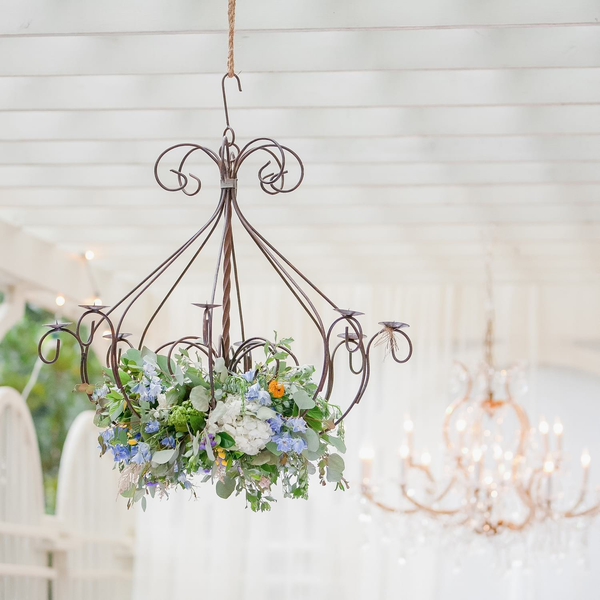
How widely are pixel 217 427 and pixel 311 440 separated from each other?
177 mm

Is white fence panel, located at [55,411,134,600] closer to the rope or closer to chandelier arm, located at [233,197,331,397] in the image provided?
chandelier arm, located at [233,197,331,397]

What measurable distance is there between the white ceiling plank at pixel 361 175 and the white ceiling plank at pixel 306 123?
32cm

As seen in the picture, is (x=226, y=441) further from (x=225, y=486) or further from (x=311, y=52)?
(x=311, y=52)

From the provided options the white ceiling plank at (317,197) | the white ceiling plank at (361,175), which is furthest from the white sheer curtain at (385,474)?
the white ceiling plank at (361,175)

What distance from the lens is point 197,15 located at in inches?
88.8

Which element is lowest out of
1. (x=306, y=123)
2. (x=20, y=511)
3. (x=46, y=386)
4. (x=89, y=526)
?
(x=89, y=526)

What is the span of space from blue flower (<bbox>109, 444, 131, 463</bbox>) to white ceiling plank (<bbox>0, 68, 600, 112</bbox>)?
4.78 ft

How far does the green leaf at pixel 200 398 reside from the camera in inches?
61.3

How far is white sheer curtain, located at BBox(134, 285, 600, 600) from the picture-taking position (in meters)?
5.45

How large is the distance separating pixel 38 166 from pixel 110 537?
320 cm

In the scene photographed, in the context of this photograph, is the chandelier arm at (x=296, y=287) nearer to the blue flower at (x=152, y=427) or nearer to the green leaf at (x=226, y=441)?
the green leaf at (x=226, y=441)

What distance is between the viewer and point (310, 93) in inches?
108

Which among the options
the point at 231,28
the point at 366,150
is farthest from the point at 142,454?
the point at 366,150

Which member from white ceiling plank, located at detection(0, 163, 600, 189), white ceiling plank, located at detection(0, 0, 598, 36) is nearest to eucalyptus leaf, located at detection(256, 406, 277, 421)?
white ceiling plank, located at detection(0, 0, 598, 36)
